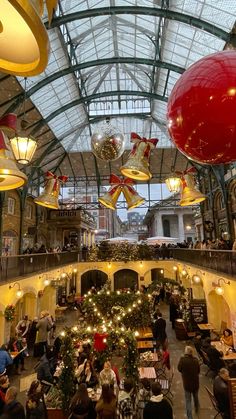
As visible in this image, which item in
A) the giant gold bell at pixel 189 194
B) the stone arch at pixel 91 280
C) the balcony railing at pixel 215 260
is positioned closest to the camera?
the giant gold bell at pixel 189 194

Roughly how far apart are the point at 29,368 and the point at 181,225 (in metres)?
27.9

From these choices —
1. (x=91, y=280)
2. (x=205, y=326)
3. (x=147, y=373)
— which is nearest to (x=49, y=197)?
(x=147, y=373)

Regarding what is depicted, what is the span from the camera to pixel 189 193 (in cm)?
777

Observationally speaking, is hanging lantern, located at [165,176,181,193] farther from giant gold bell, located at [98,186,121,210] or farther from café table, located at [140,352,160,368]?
café table, located at [140,352,160,368]

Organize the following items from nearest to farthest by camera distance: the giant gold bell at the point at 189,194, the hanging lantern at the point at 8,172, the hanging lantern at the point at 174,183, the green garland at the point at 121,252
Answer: the hanging lantern at the point at 8,172
the giant gold bell at the point at 189,194
the hanging lantern at the point at 174,183
the green garland at the point at 121,252

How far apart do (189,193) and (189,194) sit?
80 millimetres

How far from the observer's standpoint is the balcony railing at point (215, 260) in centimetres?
897

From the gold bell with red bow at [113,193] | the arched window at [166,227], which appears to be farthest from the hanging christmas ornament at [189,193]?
the arched window at [166,227]

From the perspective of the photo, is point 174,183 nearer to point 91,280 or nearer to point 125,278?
point 125,278

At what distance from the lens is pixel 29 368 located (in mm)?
9492

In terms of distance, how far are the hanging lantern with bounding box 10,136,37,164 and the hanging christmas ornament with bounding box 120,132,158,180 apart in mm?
2258

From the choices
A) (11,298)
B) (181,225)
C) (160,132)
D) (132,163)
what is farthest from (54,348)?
(181,225)

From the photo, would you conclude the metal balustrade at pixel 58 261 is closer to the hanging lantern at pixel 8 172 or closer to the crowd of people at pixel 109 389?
the crowd of people at pixel 109 389

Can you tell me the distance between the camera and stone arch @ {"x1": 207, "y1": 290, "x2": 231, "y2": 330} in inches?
469
